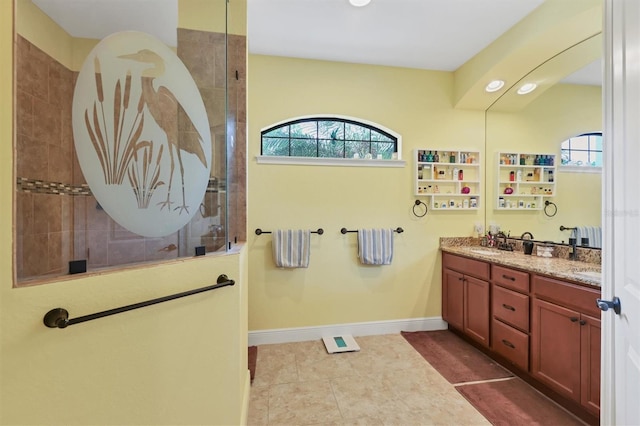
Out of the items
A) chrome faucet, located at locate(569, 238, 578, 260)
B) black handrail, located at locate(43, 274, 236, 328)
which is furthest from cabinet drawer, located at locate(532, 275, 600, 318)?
black handrail, located at locate(43, 274, 236, 328)

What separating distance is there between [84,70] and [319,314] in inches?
101

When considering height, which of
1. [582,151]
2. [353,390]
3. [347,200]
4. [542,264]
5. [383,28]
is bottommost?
[353,390]

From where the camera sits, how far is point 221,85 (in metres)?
1.62

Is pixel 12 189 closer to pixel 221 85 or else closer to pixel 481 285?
pixel 221 85

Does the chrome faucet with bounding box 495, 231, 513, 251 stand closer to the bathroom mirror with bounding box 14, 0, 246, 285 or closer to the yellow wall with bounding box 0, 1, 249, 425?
the yellow wall with bounding box 0, 1, 249, 425

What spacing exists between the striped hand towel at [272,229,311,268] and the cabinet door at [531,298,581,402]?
1.86 m

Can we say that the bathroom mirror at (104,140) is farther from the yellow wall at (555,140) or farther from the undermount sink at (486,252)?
the yellow wall at (555,140)

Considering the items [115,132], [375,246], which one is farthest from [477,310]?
[115,132]

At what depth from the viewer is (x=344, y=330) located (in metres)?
2.89

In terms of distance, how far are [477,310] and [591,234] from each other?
1056mm

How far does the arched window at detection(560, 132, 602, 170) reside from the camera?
208 centimetres

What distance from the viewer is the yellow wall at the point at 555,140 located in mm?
2166

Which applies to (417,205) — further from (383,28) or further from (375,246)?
(383,28)

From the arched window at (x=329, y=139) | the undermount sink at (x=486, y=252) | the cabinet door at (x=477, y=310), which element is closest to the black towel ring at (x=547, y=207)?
the undermount sink at (x=486, y=252)
